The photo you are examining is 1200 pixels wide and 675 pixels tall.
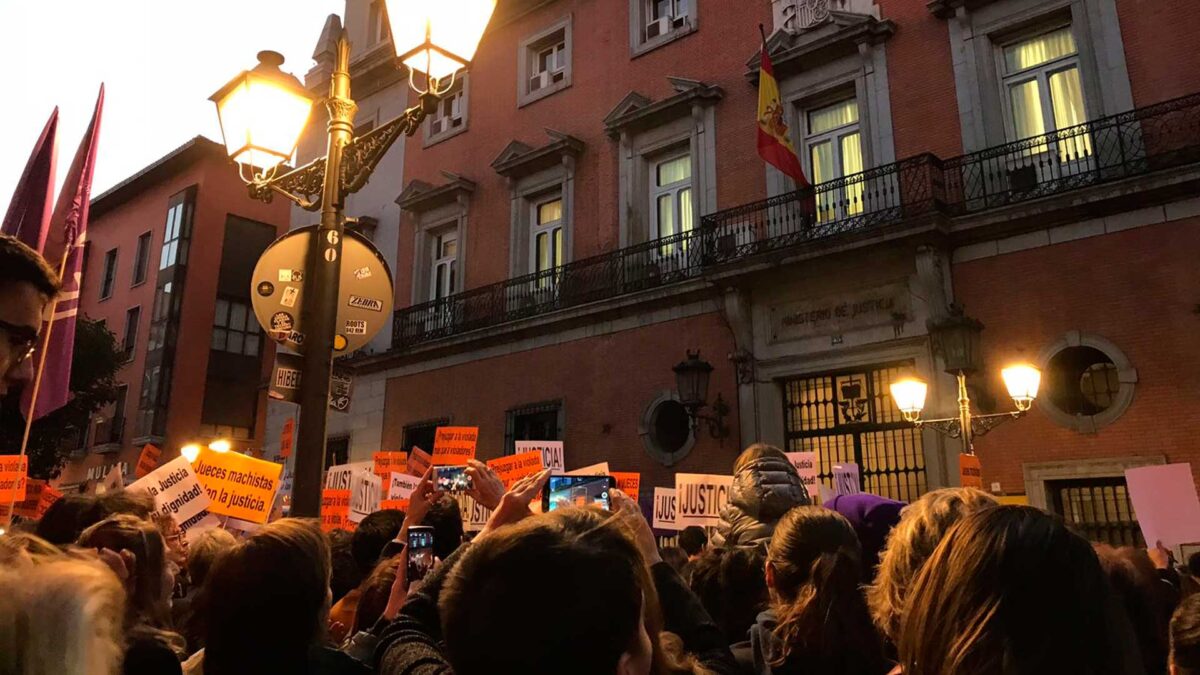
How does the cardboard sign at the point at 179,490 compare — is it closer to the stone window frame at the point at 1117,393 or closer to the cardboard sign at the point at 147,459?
the cardboard sign at the point at 147,459

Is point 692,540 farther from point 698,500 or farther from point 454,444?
point 454,444

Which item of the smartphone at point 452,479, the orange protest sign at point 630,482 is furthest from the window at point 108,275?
the smartphone at point 452,479

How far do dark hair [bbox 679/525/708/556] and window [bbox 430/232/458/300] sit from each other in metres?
13.8

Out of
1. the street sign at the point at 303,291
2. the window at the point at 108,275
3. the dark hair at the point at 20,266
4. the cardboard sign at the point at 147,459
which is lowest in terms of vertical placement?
the cardboard sign at the point at 147,459

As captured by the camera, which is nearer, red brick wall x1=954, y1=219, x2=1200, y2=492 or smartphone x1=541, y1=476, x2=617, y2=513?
smartphone x1=541, y1=476, x2=617, y2=513

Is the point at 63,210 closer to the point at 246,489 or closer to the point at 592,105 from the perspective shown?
the point at 246,489

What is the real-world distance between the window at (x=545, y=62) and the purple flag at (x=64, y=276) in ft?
47.1

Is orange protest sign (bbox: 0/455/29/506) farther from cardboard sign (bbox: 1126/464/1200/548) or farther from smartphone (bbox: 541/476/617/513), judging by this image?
cardboard sign (bbox: 1126/464/1200/548)

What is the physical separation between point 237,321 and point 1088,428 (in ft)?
96.3

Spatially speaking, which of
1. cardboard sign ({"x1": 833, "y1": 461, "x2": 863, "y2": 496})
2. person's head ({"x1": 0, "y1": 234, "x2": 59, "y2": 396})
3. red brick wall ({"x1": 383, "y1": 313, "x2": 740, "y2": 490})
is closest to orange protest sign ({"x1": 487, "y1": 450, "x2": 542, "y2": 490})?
cardboard sign ({"x1": 833, "y1": 461, "x2": 863, "y2": 496})

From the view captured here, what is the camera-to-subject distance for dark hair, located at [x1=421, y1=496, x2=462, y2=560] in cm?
400

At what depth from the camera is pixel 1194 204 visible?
11188mm

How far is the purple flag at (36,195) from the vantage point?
6.36m

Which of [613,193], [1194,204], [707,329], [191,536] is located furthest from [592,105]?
[191,536]
